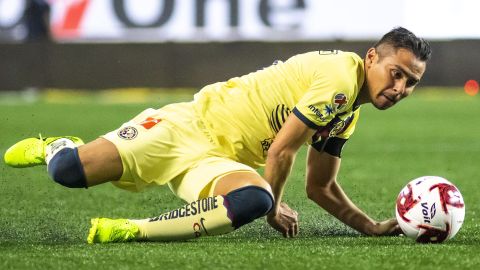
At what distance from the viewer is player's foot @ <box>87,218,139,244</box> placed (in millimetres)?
5035

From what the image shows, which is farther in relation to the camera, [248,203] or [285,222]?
[285,222]

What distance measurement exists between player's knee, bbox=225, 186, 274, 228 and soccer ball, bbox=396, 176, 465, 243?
0.73 meters

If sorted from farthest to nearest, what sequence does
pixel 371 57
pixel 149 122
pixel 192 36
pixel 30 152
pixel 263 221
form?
pixel 192 36 < pixel 263 221 < pixel 30 152 < pixel 149 122 < pixel 371 57

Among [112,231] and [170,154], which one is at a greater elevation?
[170,154]

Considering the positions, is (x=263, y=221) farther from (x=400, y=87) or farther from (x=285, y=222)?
(x=400, y=87)

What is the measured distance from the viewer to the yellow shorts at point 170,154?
5.10 metres

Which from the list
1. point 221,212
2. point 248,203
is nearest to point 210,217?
point 221,212

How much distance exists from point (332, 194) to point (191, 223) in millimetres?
984

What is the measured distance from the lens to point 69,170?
5.12 m

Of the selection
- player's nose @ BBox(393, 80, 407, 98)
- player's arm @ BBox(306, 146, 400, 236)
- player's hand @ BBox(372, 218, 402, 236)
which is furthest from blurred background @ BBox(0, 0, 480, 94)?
player's nose @ BBox(393, 80, 407, 98)

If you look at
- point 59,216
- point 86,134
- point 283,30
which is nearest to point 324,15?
point 283,30

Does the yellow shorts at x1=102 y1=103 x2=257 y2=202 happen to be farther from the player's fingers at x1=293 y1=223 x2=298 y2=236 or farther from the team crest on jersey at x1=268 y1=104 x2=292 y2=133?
the player's fingers at x1=293 y1=223 x2=298 y2=236

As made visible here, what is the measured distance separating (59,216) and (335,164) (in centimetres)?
172

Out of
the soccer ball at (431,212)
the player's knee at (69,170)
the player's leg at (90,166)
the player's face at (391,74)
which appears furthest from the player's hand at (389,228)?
the player's knee at (69,170)
